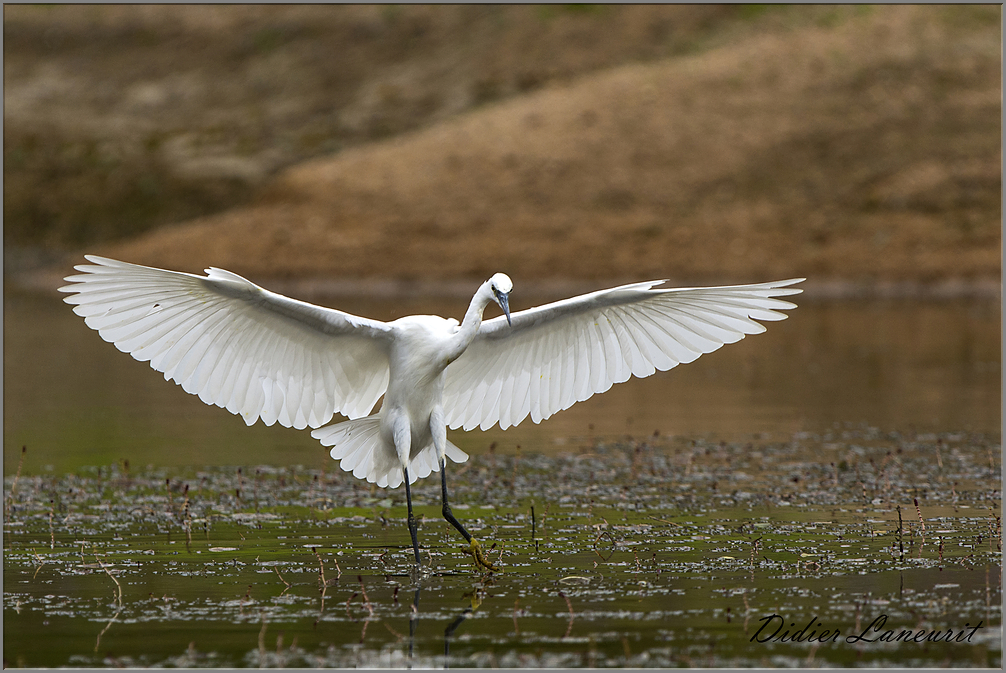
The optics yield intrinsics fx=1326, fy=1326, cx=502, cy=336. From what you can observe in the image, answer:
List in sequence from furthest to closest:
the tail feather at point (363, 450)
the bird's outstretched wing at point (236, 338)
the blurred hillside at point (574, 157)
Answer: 1. the blurred hillside at point (574, 157)
2. the tail feather at point (363, 450)
3. the bird's outstretched wing at point (236, 338)

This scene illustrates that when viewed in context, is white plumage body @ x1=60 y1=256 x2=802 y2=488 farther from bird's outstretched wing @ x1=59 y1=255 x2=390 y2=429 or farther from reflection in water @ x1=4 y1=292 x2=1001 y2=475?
reflection in water @ x1=4 y1=292 x2=1001 y2=475

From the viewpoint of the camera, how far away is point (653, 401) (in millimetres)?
17641

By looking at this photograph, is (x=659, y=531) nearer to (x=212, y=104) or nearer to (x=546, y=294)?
(x=546, y=294)

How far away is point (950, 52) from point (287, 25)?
32.5m

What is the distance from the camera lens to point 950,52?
1670 inches

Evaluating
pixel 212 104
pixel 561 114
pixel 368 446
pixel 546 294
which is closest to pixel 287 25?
pixel 212 104

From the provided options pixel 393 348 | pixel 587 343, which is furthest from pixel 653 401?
pixel 393 348

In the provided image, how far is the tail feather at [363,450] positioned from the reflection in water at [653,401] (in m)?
3.22

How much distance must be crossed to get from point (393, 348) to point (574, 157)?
32.8 meters

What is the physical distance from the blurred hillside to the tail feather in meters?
26.3

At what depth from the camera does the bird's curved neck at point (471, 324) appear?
8.27m

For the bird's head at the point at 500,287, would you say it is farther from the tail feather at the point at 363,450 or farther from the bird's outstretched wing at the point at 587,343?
the tail feather at the point at 363,450

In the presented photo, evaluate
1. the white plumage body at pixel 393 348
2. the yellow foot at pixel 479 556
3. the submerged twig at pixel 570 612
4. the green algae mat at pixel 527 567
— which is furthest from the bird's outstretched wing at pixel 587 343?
the submerged twig at pixel 570 612

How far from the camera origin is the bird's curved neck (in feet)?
27.1
